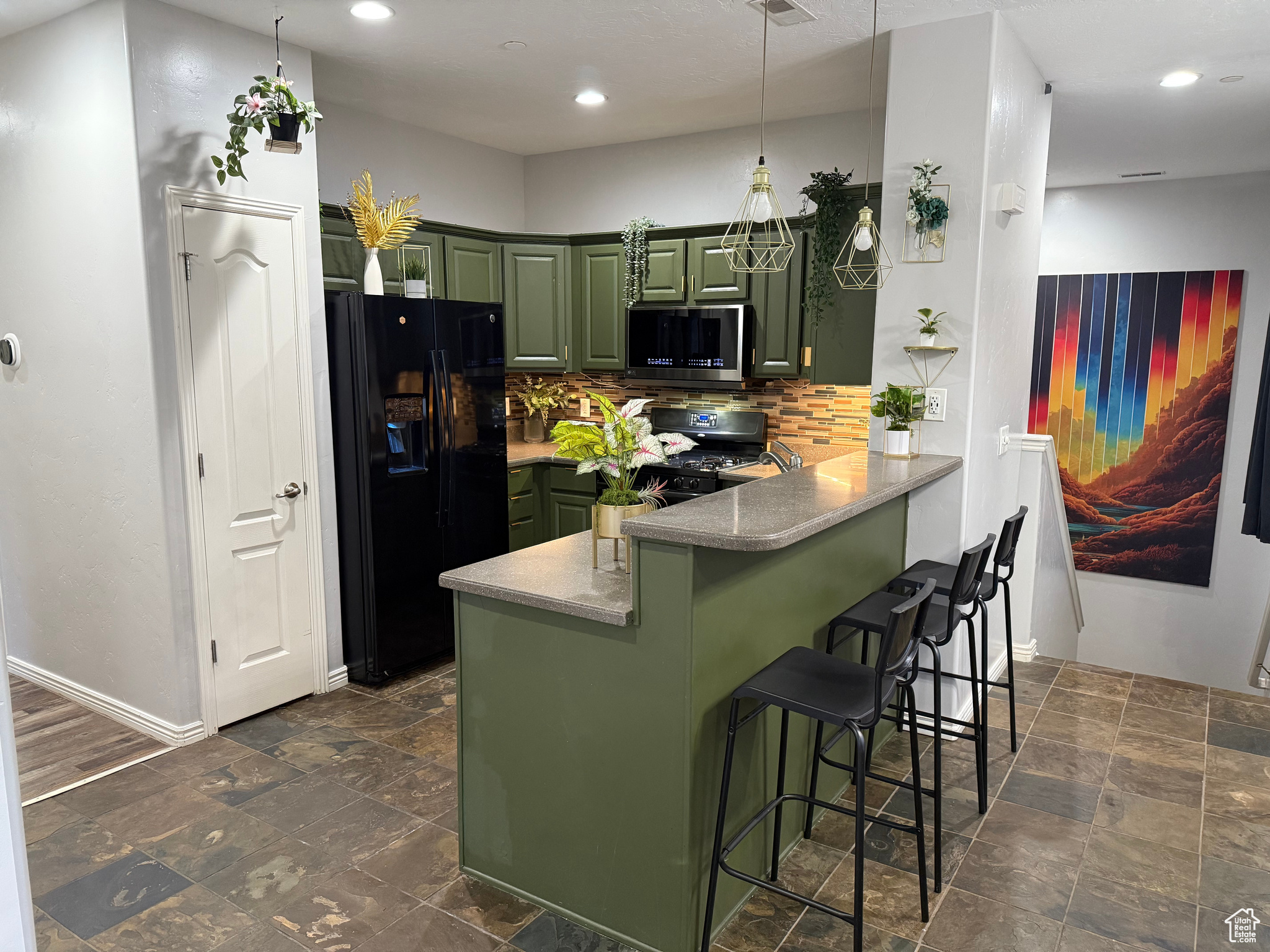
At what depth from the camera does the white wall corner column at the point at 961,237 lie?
10.7 ft

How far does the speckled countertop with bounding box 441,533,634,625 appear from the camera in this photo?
7.27 feet

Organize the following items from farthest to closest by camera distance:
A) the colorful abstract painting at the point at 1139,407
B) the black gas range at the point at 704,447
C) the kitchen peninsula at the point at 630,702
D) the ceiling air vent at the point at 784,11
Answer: the colorful abstract painting at the point at 1139,407 < the black gas range at the point at 704,447 < the ceiling air vent at the point at 784,11 < the kitchen peninsula at the point at 630,702

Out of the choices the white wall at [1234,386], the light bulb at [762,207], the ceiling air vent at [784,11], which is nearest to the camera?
the light bulb at [762,207]

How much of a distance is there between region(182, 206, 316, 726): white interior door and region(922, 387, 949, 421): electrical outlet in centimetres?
262

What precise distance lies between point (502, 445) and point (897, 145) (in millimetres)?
2361

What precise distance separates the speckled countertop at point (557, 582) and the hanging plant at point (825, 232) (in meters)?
2.36

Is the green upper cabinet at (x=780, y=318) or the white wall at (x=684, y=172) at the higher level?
the white wall at (x=684, y=172)

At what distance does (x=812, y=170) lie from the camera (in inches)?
194

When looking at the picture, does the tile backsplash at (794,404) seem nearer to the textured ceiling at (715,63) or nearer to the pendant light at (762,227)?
the pendant light at (762,227)

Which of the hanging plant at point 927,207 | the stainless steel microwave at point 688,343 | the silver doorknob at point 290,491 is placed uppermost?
the hanging plant at point 927,207

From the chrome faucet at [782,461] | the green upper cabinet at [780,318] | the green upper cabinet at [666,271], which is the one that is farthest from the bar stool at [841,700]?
the green upper cabinet at [666,271]

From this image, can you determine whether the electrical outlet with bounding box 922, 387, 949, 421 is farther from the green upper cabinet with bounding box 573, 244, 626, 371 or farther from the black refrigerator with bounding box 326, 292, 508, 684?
the green upper cabinet with bounding box 573, 244, 626, 371

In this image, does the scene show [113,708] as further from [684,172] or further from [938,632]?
[684,172]

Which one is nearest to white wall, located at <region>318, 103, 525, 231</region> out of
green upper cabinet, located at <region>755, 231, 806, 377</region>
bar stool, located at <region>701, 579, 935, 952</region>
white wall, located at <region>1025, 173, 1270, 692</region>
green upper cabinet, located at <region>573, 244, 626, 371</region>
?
green upper cabinet, located at <region>573, 244, 626, 371</region>
